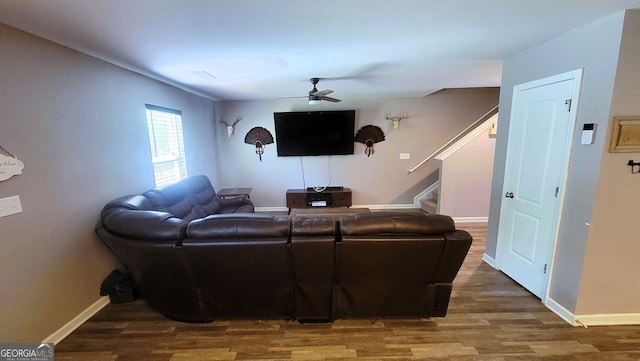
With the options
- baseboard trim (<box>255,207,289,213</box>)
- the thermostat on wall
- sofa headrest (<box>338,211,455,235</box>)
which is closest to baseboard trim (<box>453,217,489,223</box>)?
the thermostat on wall

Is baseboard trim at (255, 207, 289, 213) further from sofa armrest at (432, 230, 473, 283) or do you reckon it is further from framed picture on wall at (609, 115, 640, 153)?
framed picture on wall at (609, 115, 640, 153)

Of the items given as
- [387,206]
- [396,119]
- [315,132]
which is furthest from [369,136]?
[387,206]

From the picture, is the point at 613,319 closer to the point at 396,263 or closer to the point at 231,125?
the point at 396,263

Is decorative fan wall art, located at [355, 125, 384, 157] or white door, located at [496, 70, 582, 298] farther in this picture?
decorative fan wall art, located at [355, 125, 384, 157]

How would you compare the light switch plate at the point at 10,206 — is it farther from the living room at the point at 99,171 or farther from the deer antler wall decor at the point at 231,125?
the deer antler wall decor at the point at 231,125

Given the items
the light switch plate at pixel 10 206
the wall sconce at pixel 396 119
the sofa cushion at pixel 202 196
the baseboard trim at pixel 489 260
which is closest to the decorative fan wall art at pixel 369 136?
the wall sconce at pixel 396 119

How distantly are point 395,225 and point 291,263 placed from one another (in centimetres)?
82

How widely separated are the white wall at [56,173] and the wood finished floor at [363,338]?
15.0 inches

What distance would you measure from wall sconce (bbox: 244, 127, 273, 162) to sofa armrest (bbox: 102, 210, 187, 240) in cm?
350

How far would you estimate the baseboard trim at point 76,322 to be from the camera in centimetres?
198

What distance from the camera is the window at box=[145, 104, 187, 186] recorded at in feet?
11.0

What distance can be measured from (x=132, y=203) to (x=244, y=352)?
1720 mm

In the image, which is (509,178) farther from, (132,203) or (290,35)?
(132,203)

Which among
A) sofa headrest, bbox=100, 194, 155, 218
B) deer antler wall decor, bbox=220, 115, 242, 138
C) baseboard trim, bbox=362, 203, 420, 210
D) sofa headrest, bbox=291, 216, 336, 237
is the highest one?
deer antler wall decor, bbox=220, 115, 242, 138
